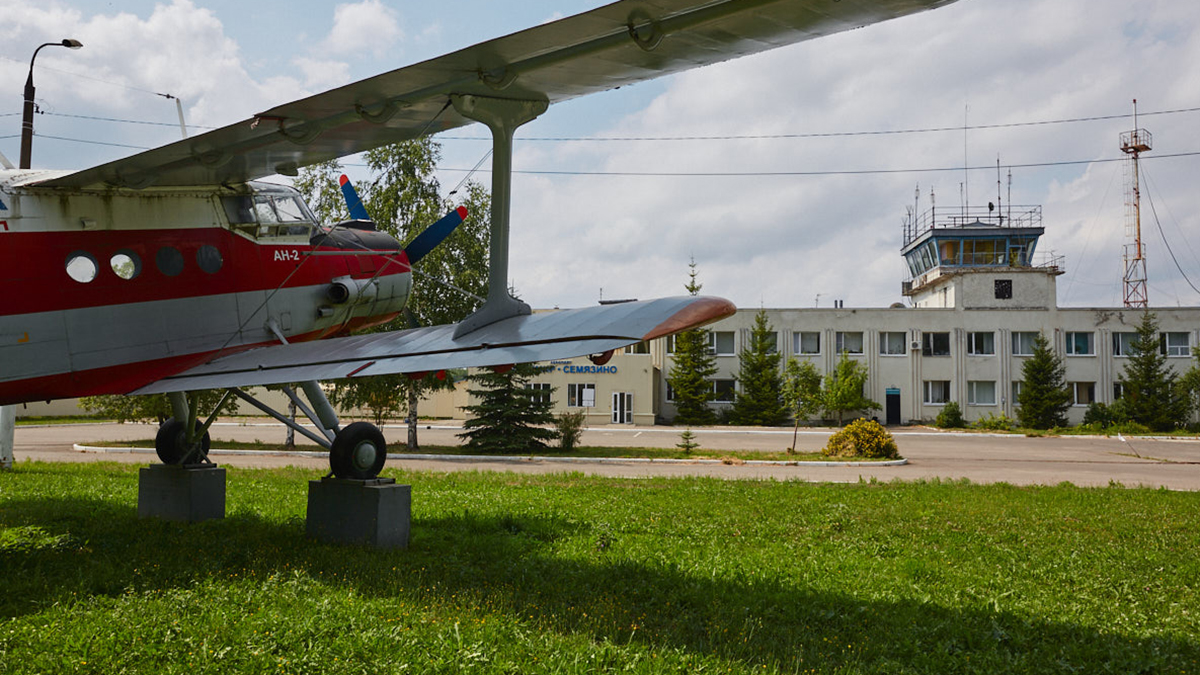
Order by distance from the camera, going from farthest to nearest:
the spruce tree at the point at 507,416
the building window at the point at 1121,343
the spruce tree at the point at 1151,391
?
the building window at the point at 1121,343, the spruce tree at the point at 1151,391, the spruce tree at the point at 507,416

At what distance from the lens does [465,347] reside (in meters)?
7.27

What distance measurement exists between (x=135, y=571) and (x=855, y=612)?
6476 millimetres

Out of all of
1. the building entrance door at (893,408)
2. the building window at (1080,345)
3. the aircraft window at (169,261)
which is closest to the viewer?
the aircraft window at (169,261)

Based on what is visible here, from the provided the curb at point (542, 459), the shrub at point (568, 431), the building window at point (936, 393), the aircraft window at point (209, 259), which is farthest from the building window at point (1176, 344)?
the aircraft window at point (209, 259)

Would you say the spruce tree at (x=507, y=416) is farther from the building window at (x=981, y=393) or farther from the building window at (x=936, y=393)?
the building window at (x=981, y=393)

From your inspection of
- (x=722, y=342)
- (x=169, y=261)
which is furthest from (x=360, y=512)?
(x=722, y=342)

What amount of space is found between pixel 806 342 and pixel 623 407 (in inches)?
538

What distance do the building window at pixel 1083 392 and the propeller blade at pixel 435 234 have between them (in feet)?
178

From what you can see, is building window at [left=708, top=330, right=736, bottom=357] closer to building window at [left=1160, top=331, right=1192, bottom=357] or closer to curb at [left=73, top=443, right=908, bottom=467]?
building window at [left=1160, top=331, right=1192, bottom=357]

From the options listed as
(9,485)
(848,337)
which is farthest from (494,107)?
(848,337)

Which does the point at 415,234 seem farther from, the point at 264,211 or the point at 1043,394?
the point at 1043,394

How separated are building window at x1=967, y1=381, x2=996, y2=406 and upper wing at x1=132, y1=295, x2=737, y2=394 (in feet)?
175

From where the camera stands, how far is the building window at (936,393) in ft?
181

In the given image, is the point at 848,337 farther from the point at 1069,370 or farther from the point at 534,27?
the point at 534,27
